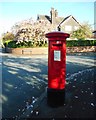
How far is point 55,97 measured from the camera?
6094 millimetres

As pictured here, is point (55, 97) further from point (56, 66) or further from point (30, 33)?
point (30, 33)

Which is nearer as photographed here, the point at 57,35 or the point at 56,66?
the point at 57,35

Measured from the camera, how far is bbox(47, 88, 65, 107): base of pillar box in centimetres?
581

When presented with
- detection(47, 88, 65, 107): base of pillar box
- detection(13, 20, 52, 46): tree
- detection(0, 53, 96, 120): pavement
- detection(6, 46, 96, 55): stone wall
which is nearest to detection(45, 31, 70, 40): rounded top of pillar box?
detection(47, 88, 65, 107): base of pillar box

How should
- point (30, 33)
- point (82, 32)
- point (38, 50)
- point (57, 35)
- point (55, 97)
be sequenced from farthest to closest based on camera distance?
point (82, 32), point (30, 33), point (38, 50), point (55, 97), point (57, 35)

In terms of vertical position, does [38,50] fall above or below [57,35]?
below

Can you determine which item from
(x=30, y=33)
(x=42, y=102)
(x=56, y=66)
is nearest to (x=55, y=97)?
(x=42, y=102)

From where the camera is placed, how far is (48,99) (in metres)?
6.16

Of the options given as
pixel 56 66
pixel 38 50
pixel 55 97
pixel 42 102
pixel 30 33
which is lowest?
pixel 42 102

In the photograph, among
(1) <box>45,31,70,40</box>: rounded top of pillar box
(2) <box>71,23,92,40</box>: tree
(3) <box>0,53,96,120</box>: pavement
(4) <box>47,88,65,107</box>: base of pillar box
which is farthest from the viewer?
(2) <box>71,23,92,40</box>: tree

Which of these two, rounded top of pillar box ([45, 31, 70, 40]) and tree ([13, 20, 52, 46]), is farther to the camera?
tree ([13, 20, 52, 46])

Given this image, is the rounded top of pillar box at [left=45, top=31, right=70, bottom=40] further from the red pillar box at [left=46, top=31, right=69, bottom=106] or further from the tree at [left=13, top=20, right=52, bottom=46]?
the tree at [left=13, top=20, right=52, bottom=46]

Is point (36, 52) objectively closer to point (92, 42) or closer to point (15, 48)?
point (15, 48)

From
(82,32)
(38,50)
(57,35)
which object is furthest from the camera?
(82,32)
